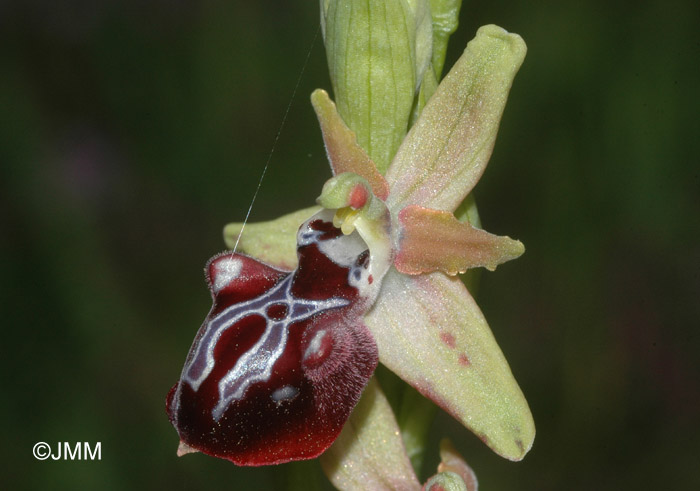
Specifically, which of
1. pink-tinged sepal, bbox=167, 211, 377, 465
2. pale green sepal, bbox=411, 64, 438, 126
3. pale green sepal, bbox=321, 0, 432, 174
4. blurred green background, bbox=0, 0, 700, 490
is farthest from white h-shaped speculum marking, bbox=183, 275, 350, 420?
blurred green background, bbox=0, 0, 700, 490

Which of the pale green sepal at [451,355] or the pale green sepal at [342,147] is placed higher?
the pale green sepal at [342,147]

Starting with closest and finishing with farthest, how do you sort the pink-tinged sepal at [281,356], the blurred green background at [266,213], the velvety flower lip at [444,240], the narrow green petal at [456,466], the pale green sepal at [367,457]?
the pink-tinged sepal at [281,356] → the velvety flower lip at [444,240] → the pale green sepal at [367,457] → the narrow green petal at [456,466] → the blurred green background at [266,213]

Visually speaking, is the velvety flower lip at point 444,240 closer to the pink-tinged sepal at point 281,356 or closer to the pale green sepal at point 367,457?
the pink-tinged sepal at point 281,356

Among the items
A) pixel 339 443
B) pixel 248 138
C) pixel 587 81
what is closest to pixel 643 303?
pixel 587 81

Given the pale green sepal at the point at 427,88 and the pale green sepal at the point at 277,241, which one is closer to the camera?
the pale green sepal at the point at 427,88

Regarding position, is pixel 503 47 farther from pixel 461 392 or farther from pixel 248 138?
pixel 248 138

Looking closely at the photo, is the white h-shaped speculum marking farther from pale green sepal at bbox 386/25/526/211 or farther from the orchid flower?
pale green sepal at bbox 386/25/526/211

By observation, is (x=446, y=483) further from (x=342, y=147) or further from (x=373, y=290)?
(x=342, y=147)

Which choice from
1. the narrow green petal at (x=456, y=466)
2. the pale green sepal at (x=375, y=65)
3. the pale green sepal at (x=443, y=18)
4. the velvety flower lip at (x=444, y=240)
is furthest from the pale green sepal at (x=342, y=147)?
the narrow green petal at (x=456, y=466)
